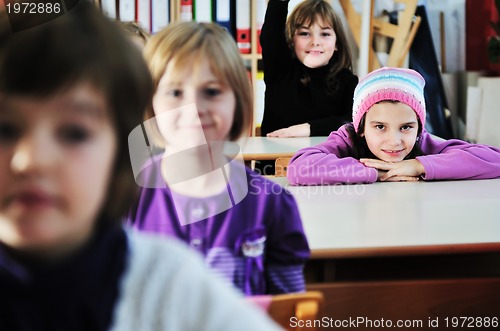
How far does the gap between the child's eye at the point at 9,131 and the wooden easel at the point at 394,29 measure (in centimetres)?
408

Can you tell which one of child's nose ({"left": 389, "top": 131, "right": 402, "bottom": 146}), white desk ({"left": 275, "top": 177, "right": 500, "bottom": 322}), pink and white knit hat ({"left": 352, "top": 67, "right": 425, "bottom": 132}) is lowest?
white desk ({"left": 275, "top": 177, "right": 500, "bottom": 322})

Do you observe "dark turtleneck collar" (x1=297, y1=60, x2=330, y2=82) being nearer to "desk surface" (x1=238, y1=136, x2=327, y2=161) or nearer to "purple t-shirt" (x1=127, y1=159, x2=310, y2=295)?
"desk surface" (x1=238, y1=136, x2=327, y2=161)

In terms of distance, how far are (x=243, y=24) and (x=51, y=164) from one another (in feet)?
11.2

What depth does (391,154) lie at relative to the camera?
2059mm

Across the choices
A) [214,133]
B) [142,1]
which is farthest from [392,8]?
[214,133]

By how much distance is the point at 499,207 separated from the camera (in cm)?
164

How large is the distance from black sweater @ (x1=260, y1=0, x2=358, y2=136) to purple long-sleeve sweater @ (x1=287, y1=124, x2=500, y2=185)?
0.76 m

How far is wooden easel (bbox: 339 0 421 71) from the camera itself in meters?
4.36

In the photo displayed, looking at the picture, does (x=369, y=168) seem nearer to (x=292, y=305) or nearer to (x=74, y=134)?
(x=292, y=305)

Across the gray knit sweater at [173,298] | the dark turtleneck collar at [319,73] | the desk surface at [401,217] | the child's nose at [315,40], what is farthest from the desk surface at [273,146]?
the gray knit sweater at [173,298]

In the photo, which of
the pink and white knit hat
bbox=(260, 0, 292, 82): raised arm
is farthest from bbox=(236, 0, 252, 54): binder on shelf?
the pink and white knit hat

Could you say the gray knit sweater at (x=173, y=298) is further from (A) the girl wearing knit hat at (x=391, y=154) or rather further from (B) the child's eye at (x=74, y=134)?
(A) the girl wearing knit hat at (x=391, y=154)

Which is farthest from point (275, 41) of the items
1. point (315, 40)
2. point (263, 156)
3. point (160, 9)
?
point (160, 9)

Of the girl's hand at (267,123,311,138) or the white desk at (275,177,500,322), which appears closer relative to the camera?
the white desk at (275,177,500,322)
